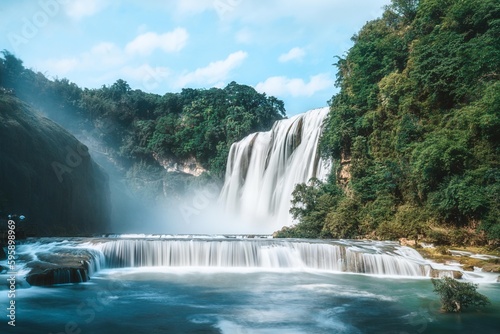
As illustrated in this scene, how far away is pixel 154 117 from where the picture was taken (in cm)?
5675

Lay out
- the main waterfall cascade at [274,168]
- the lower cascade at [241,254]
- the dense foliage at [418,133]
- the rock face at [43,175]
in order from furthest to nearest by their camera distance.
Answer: the main waterfall cascade at [274,168] < the rock face at [43,175] < the dense foliage at [418,133] < the lower cascade at [241,254]

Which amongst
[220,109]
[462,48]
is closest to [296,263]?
[462,48]

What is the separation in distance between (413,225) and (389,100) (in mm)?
8176

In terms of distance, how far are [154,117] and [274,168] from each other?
89.7ft

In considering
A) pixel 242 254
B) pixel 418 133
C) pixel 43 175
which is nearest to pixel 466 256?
pixel 418 133

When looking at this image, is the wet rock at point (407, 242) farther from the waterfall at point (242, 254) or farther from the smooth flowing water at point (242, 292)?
the waterfall at point (242, 254)

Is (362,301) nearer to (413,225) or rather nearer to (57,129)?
(413,225)

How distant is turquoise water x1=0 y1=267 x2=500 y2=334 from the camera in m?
9.12

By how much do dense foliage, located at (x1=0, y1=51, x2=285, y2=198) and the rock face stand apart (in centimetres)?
1646

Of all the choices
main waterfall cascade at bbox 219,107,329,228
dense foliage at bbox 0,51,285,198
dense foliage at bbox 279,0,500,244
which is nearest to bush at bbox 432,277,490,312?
dense foliage at bbox 279,0,500,244

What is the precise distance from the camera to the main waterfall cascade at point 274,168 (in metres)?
31.7

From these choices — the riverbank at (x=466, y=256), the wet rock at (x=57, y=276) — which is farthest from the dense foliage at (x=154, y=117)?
the wet rock at (x=57, y=276)

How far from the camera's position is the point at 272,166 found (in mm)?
35406

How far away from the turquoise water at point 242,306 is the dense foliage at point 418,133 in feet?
18.7
